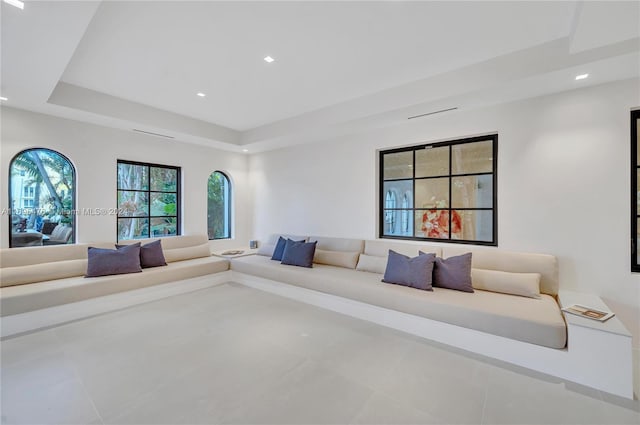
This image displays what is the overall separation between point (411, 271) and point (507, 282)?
0.95 m

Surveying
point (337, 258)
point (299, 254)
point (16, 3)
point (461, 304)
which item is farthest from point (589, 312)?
point (16, 3)

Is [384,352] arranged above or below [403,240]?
below

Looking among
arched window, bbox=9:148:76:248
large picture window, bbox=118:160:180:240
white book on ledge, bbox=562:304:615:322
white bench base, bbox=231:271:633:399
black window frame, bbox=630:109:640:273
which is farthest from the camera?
large picture window, bbox=118:160:180:240

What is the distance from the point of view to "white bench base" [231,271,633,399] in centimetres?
196

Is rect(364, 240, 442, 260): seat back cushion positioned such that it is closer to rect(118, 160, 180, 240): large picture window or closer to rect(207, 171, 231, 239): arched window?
rect(207, 171, 231, 239): arched window

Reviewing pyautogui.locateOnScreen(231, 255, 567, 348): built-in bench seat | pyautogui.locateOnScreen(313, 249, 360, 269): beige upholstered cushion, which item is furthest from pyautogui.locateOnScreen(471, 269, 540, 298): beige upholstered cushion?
pyautogui.locateOnScreen(313, 249, 360, 269): beige upholstered cushion

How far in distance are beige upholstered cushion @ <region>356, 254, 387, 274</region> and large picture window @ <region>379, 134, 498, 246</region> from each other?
54 cm

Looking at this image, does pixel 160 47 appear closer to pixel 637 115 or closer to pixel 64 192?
pixel 64 192

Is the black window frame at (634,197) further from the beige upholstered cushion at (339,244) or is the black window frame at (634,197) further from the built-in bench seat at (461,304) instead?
the beige upholstered cushion at (339,244)

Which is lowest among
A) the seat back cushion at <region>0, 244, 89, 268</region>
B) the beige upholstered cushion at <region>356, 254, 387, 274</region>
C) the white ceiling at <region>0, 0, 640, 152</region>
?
the beige upholstered cushion at <region>356, 254, 387, 274</region>

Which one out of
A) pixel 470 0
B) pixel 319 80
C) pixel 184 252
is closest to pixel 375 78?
pixel 319 80

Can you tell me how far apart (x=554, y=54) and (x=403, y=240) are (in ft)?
8.61

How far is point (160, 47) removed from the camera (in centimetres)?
257

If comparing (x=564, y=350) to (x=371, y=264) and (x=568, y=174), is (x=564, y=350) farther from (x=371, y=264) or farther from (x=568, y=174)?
(x=371, y=264)
